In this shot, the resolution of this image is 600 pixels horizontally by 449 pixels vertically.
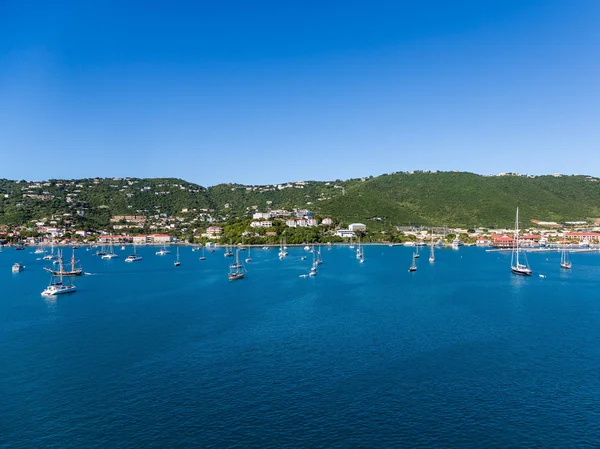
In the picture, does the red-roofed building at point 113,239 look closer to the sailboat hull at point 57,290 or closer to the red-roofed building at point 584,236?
the sailboat hull at point 57,290

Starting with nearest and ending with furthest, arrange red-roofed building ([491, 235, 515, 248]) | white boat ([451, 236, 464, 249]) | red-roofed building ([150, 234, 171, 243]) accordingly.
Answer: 1. red-roofed building ([491, 235, 515, 248])
2. white boat ([451, 236, 464, 249])
3. red-roofed building ([150, 234, 171, 243])

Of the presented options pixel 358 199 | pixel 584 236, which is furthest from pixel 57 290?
pixel 358 199

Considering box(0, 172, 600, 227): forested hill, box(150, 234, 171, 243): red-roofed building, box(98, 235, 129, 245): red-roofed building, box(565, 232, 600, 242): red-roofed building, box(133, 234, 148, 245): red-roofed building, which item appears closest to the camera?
box(565, 232, 600, 242): red-roofed building

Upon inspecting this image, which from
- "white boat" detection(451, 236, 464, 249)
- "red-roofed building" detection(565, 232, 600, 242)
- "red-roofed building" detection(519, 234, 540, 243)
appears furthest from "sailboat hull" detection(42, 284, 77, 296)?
"red-roofed building" detection(565, 232, 600, 242)

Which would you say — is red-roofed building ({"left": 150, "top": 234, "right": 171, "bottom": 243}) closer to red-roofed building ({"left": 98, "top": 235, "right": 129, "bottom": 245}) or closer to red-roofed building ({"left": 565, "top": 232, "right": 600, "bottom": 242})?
red-roofed building ({"left": 98, "top": 235, "right": 129, "bottom": 245})

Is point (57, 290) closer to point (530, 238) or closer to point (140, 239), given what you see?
point (140, 239)

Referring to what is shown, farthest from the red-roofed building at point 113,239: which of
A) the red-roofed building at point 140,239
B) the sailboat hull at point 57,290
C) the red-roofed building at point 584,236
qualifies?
the red-roofed building at point 584,236

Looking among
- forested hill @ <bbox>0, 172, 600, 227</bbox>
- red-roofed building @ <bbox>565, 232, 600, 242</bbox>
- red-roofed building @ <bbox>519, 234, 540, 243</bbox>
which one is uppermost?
forested hill @ <bbox>0, 172, 600, 227</bbox>

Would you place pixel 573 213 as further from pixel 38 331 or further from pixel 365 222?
pixel 38 331
